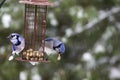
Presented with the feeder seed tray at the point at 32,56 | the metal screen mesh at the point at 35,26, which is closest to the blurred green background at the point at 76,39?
the metal screen mesh at the point at 35,26

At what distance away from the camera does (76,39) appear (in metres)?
6.26

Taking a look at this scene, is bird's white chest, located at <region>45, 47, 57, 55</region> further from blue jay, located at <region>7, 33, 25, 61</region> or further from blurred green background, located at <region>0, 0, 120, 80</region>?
blurred green background, located at <region>0, 0, 120, 80</region>

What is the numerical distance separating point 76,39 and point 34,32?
9.74ft

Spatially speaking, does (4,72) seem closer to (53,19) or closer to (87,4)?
(53,19)

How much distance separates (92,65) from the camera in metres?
6.40

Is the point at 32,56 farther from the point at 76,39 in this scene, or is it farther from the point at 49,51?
the point at 76,39

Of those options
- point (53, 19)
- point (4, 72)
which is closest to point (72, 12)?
point (53, 19)

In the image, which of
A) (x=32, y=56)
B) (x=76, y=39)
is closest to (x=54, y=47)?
(x=32, y=56)

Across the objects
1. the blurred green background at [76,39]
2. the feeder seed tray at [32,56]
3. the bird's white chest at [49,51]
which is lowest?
the blurred green background at [76,39]

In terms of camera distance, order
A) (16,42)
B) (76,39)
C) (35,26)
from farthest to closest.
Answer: (76,39), (35,26), (16,42)

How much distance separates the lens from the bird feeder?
3.23 metres

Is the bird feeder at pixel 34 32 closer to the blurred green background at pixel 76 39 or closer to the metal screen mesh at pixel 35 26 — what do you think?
the metal screen mesh at pixel 35 26

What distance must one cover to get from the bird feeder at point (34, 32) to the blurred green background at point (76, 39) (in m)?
2.06

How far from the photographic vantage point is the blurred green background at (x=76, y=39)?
223 inches
